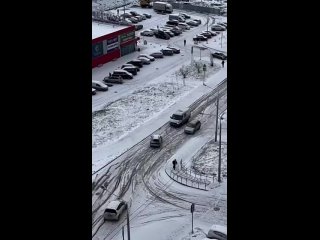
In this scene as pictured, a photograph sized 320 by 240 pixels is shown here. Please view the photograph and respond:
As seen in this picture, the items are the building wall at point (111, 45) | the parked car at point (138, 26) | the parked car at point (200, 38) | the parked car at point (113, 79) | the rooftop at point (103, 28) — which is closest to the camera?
the parked car at point (113, 79)

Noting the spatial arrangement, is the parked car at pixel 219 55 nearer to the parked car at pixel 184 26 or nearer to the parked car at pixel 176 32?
the parked car at pixel 176 32

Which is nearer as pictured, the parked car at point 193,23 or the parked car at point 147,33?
the parked car at point 147,33

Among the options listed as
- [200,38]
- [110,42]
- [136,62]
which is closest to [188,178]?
[136,62]

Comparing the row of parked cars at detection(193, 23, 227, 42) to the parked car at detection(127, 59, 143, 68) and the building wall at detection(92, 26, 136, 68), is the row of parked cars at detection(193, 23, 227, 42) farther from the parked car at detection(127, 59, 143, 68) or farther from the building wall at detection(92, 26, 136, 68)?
the parked car at detection(127, 59, 143, 68)

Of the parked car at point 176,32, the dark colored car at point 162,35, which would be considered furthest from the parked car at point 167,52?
the parked car at point 176,32

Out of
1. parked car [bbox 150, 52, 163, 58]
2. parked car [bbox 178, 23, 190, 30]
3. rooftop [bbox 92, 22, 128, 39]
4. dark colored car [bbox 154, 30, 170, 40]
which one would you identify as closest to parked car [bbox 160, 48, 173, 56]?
parked car [bbox 150, 52, 163, 58]
